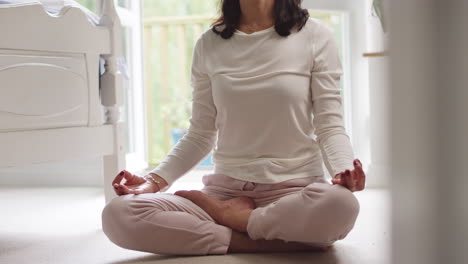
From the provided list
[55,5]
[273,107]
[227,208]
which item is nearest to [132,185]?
[227,208]

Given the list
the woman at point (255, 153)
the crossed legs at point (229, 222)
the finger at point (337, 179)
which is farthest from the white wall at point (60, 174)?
the finger at point (337, 179)

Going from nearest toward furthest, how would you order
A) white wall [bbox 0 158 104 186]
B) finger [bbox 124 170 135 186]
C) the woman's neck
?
finger [bbox 124 170 135 186], the woman's neck, white wall [bbox 0 158 104 186]

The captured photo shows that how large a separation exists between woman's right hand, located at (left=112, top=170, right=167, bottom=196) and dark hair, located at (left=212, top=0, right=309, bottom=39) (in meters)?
0.37

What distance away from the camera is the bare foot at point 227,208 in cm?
114

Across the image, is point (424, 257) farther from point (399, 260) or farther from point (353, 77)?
point (353, 77)

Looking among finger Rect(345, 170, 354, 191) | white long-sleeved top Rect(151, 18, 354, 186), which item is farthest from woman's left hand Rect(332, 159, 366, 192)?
white long-sleeved top Rect(151, 18, 354, 186)

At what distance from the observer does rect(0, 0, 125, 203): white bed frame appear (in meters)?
1.33

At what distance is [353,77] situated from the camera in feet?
8.02

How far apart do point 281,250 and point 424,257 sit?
0.95m

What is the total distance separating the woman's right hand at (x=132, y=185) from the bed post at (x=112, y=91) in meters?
0.46

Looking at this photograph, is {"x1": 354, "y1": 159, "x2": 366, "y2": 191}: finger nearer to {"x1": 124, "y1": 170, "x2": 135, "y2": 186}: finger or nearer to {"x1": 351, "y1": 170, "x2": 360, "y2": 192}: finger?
{"x1": 351, "y1": 170, "x2": 360, "y2": 192}: finger

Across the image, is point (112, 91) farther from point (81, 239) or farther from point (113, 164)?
point (81, 239)

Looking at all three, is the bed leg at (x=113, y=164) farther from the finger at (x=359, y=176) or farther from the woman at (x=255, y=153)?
the finger at (x=359, y=176)

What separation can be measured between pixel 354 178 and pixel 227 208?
28 cm
